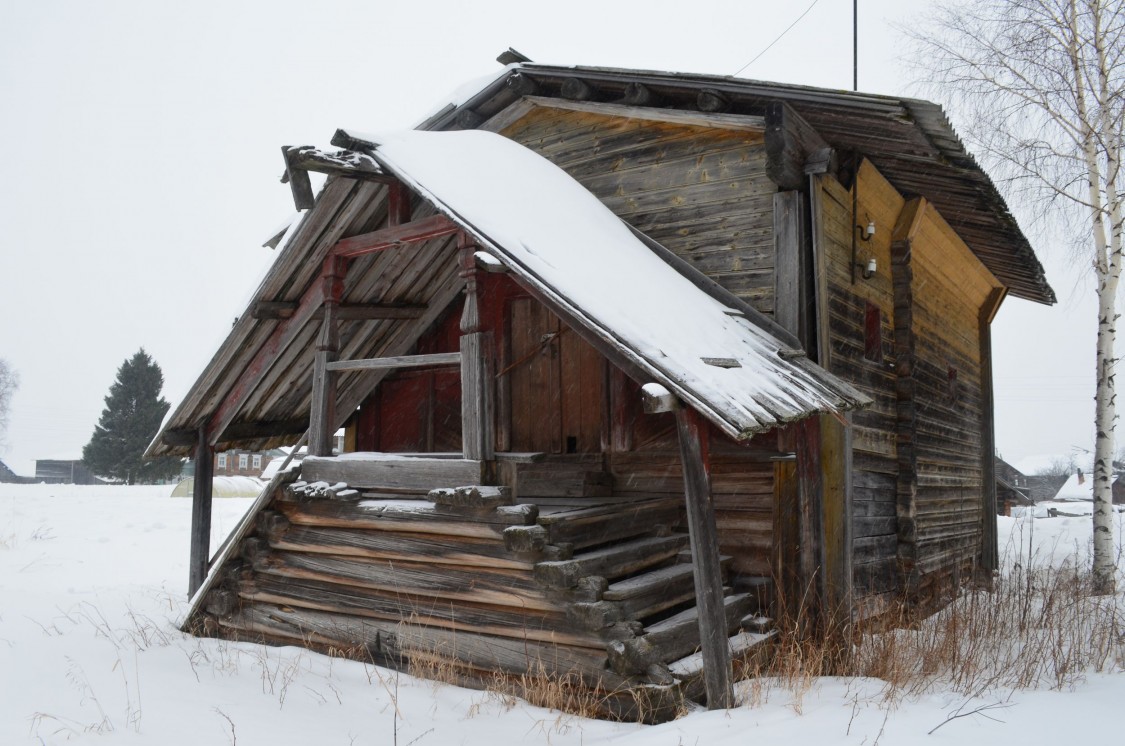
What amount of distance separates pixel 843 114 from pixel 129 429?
4691 centimetres

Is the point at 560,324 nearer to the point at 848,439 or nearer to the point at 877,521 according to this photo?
the point at 848,439

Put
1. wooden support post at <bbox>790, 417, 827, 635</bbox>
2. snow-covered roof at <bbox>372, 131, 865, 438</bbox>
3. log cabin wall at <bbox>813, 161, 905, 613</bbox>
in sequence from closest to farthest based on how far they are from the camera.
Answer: snow-covered roof at <bbox>372, 131, 865, 438</bbox> < wooden support post at <bbox>790, 417, 827, 635</bbox> < log cabin wall at <bbox>813, 161, 905, 613</bbox>

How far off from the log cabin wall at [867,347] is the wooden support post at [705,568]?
2419mm

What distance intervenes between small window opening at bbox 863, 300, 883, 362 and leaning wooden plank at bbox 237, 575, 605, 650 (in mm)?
4719

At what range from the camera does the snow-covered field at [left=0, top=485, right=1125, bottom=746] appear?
475 centimetres

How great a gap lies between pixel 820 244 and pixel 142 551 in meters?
13.1

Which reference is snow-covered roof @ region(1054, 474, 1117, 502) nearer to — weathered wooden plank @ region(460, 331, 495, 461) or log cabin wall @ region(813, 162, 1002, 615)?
log cabin wall @ region(813, 162, 1002, 615)

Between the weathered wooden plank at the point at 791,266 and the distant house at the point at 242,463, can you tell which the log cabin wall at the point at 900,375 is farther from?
the distant house at the point at 242,463

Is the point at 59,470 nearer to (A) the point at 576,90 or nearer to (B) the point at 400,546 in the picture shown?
(A) the point at 576,90

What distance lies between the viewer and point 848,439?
A: 293 inches

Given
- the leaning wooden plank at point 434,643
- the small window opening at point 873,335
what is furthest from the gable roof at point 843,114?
the leaning wooden plank at point 434,643

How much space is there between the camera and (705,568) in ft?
18.0

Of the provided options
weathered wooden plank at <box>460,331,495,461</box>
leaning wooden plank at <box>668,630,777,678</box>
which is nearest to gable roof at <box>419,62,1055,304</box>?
weathered wooden plank at <box>460,331,495,461</box>

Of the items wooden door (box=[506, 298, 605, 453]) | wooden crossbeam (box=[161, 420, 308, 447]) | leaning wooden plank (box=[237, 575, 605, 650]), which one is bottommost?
leaning wooden plank (box=[237, 575, 605, 650])
